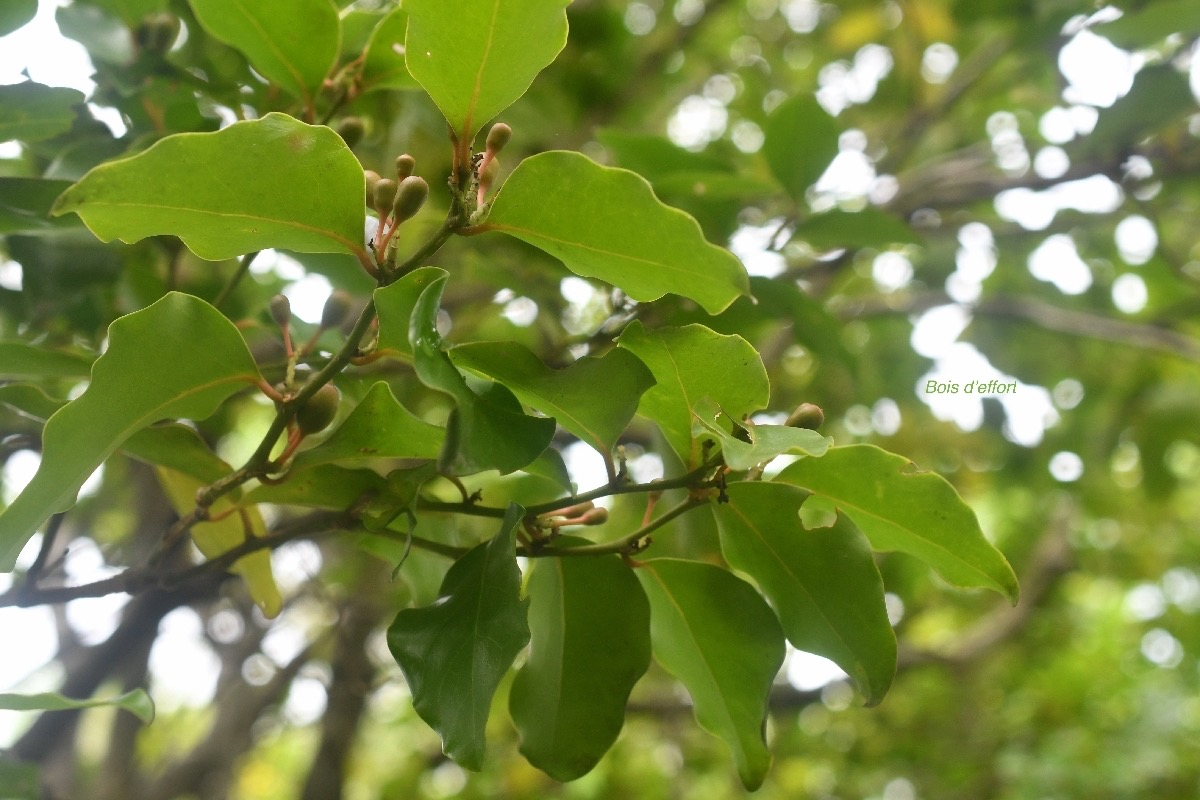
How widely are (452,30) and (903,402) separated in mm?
1738

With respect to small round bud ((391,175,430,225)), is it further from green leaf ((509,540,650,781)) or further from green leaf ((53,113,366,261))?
green leaf ((509,540,650,781))

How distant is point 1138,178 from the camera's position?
5.63 ft

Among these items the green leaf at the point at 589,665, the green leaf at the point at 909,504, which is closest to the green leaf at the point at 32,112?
the green leaf at the point at 589,665

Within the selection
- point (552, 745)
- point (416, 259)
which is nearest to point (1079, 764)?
point (552, 745)

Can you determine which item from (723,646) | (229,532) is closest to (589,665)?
(723,646)

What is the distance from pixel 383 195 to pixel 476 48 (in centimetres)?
11

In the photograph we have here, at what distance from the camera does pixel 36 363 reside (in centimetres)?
75

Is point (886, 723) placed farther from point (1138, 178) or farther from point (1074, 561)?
point (1138, 178)

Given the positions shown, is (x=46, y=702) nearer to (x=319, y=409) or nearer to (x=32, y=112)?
(x=319, y=409)

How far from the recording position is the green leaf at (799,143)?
1183 millimetres

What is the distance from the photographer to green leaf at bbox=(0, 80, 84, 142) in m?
0.86

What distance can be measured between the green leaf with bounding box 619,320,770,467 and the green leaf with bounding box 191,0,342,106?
1.46 ft

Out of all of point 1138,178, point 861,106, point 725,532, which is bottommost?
point 861,106

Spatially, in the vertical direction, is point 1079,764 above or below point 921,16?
below
